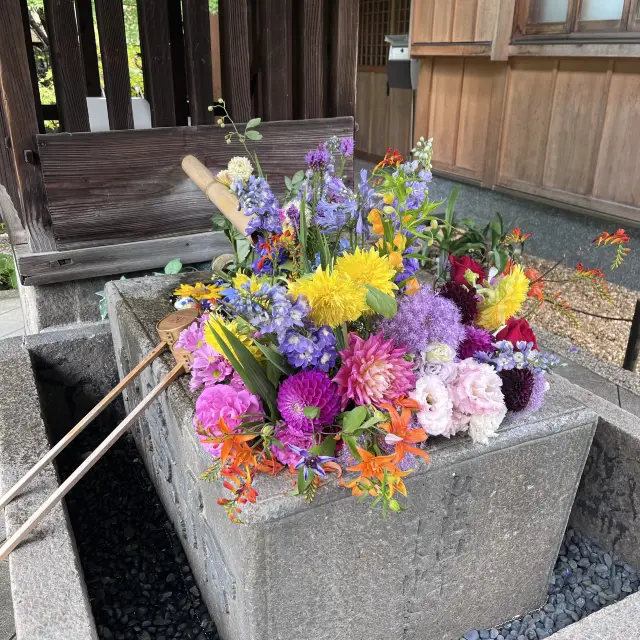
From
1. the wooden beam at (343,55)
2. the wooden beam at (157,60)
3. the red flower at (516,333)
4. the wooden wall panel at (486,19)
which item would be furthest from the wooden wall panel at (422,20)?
the red flower at (516,333)


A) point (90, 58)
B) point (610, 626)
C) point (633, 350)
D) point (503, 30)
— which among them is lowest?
point (633, 350)

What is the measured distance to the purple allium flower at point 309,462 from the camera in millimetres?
1111

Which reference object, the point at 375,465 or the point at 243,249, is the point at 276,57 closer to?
the point at 243,249

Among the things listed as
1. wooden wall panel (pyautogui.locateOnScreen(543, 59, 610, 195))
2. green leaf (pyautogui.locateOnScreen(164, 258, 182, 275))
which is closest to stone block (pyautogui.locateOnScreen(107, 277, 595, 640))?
green leaf (pyautogui.locateOnScreen(164, 258, 182, 275))

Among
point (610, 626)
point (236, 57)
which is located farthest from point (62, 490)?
point (236, 57)

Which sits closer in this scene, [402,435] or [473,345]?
[402,435]

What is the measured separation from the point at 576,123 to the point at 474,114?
126cm

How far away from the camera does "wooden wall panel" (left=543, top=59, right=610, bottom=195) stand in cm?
458

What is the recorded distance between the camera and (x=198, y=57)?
2.52m

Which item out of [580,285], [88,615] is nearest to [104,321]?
[88,615]

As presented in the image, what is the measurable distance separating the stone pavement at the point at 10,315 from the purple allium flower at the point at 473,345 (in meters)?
3.68

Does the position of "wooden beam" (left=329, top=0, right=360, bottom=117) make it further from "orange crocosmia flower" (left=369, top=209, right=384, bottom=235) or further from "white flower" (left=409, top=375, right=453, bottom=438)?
"white flower" (left=409, top=375, right=453, bottom=438)

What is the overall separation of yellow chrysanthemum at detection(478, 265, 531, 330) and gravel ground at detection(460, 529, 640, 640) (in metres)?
0.89

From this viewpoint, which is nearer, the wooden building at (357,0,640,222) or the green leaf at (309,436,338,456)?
the green leaf at (309,436,338,456)
